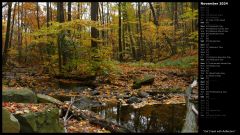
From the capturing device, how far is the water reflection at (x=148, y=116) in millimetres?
8695

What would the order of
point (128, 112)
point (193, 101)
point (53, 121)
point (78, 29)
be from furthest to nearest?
point (78, 29) → point (128, 112) → point (193, 101) → point (53, 121)

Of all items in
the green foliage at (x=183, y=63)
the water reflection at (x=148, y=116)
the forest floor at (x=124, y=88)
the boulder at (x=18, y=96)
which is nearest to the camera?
the boulder at (x=18, y=96)

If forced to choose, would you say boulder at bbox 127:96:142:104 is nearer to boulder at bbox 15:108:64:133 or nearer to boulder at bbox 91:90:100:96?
boulder at bbox 91:90:100:96

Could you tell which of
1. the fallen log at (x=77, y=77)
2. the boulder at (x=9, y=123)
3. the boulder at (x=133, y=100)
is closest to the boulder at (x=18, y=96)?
the boulder at (x=9, y=123)

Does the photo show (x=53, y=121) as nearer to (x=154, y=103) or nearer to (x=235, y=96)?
(x=235, y=96)

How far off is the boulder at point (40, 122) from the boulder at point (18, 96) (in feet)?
5.46

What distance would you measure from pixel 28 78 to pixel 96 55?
321cm

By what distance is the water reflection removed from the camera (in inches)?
342

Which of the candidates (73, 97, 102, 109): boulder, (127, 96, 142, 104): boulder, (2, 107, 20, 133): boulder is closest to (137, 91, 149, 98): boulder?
(127, 96, 142, 104): boulder

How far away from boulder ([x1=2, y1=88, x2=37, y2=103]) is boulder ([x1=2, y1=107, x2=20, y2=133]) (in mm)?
1954

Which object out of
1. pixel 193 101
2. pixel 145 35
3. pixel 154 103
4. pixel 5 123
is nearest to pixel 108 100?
pixel 154 103

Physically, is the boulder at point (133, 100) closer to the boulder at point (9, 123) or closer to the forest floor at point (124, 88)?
the forest floor at point (124, 88)

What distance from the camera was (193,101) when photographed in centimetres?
884

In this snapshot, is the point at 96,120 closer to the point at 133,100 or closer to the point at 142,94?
the point at 133,100
